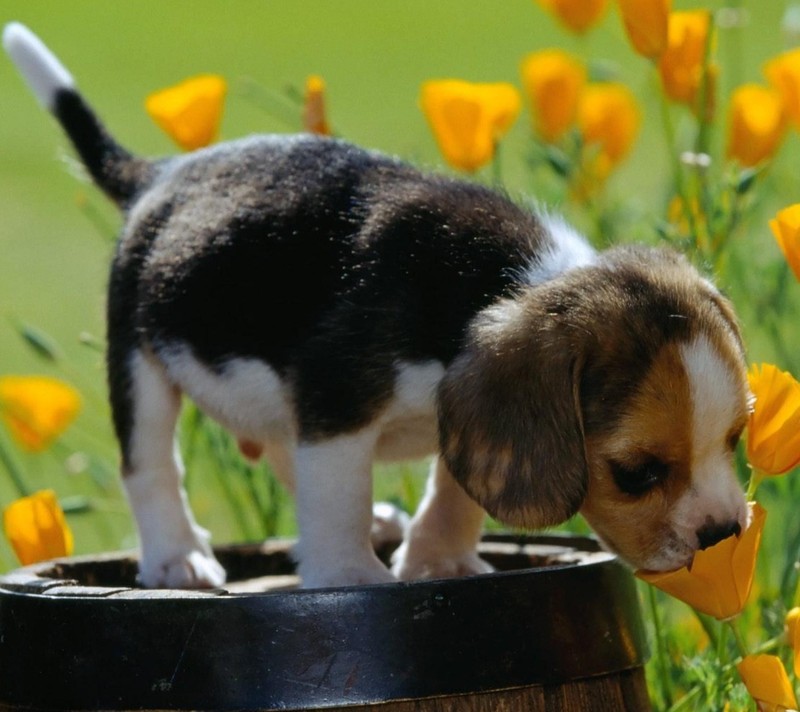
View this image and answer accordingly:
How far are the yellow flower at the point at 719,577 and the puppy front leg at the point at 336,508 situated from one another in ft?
1.84

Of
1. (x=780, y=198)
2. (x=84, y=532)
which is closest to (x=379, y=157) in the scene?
(x=780, y=198)

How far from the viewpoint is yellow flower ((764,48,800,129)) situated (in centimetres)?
330

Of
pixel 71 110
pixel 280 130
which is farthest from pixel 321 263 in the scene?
pixel 280 130

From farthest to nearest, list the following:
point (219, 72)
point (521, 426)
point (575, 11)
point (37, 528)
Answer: point (219, 72), point (575, 11), point (37, 528), point (521, 426)

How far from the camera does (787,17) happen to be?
3.78 meters

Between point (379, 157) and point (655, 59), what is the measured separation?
25.4 inches

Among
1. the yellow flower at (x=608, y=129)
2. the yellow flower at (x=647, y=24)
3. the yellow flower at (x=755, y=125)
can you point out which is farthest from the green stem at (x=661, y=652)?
the yellow flower at (x=608, y=129)

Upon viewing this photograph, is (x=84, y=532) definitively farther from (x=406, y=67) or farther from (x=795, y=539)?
(x=406, y=67)

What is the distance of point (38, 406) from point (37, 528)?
836mm

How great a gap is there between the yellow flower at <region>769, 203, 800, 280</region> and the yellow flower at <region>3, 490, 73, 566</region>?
1.42 meters

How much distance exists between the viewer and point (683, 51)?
3.37 metres

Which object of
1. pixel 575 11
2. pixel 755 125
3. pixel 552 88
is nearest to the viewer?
pixel 755 125

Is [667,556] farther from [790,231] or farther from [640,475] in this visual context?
[790,231]

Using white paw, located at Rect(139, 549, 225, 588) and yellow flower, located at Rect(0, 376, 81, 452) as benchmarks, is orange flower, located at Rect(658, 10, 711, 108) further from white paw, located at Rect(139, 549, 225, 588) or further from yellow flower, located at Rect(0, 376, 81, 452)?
yellow flower, located at Rect(0, 376, 81, 452)
